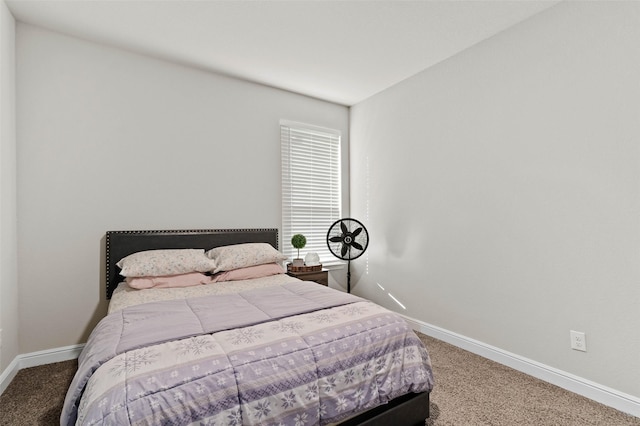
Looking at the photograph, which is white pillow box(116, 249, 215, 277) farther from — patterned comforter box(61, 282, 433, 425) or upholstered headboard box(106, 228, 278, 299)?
patterned comforter box(61, 282, 433, 425)

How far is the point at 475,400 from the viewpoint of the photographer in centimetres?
211

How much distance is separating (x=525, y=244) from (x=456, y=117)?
1334 millimetres

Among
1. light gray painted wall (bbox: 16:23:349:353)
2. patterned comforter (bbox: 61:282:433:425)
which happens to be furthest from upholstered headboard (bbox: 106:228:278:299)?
patterned comforter (bbox: 61:282:433:425)

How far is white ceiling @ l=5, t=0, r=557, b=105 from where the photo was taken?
238 centimetres

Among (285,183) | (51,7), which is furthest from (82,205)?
(285,183)

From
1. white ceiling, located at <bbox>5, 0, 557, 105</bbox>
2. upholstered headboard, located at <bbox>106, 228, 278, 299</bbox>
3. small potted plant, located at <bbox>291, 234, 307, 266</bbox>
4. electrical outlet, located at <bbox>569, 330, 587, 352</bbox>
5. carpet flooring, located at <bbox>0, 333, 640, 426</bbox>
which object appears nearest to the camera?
carpet flooring, located at <bbox>0, 333, 640, 426</bbox>

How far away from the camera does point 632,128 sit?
1987 millimetres

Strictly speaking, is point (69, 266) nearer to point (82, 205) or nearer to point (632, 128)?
point (82, 205)

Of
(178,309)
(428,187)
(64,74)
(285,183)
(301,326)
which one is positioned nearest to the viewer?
(301,326)

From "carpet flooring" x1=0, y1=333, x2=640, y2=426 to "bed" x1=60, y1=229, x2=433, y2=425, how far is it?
0.45 m

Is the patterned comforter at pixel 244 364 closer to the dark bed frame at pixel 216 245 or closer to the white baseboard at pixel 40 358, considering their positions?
the dark bed frame at pixel 216 245

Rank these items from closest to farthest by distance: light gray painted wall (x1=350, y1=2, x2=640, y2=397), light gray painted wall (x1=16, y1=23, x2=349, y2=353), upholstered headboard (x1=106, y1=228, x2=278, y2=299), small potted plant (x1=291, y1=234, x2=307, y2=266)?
light gray painted wall (x1=350, y1=2, x2=640, y2=397) < light gray painted wall (x1=16, y1=23, x2=349, y2=353) < upholstered headboard (x1=106, y1=228, x2=278, y2=299) < small potted plant (x1=291, y1=234, x2=307, y2=266)

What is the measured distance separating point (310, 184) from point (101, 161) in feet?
7.42

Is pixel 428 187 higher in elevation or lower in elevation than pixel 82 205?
higher
